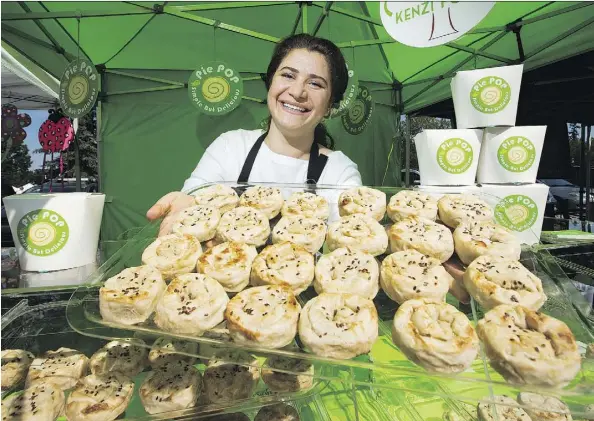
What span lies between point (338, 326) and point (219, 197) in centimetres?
103

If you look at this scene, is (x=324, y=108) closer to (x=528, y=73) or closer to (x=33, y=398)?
(x=33, y=398)

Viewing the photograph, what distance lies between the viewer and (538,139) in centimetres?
268

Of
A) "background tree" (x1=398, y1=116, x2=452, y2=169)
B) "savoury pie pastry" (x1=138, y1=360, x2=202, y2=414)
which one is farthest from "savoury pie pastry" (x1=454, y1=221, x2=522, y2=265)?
"background tree" (x1=398, y1=116, x2=452, y2=169)

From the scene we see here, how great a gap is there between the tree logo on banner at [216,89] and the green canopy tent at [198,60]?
0.58m

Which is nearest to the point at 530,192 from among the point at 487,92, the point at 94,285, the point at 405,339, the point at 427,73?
the point at 487,92

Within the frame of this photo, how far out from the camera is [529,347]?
945 millimetres

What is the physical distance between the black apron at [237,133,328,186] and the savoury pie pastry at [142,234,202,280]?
171cm

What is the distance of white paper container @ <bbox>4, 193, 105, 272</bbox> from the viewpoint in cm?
157

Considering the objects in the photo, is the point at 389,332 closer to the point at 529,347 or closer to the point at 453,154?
the point at 529,347

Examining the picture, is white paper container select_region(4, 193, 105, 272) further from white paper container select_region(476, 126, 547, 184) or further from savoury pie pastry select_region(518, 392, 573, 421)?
white paper container select_region(476, 126, 547, 184)

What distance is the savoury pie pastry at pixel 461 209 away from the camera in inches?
61.0

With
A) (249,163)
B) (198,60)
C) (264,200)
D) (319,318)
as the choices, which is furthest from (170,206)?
(198,60)

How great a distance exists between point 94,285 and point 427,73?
20.6ft

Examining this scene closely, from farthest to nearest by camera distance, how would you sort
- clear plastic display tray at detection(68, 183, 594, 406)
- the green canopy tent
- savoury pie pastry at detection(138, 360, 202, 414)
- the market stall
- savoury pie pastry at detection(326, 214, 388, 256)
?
the green canopy tent < savoury pie pastry at detection(326, 214, 388, 256) < savoury pie pastry at detection(138, 360, 202, 414) < the market stall < clear plastic display tray at detection(68, 183, 594, 406)
